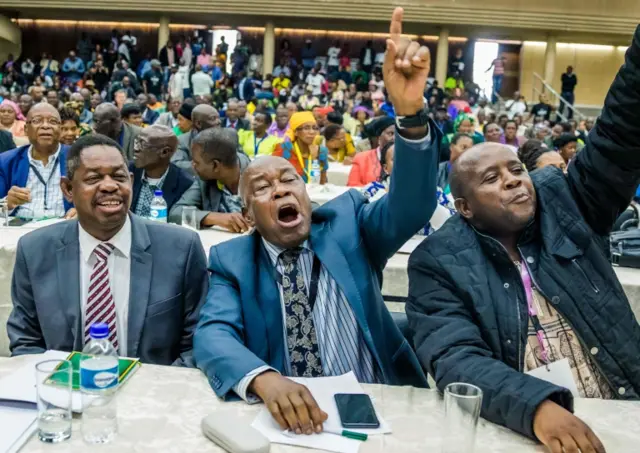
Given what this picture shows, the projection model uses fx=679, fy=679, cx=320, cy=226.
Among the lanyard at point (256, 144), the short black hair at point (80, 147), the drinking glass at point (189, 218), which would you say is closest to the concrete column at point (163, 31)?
the lanyard at point (256, 144)

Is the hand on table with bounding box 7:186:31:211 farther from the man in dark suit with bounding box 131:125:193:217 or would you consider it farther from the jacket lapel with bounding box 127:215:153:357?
the jacket lapel with bounding box 127:215:153:357

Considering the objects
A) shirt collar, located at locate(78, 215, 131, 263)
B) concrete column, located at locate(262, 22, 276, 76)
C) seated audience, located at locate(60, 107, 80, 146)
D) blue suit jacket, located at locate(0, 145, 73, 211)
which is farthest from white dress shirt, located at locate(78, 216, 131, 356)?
concrete column, located at locate(262, 22, 276, 76)

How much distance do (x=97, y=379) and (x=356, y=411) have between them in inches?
22.6

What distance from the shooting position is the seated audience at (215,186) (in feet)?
11.8

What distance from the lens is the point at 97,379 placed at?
1459mm

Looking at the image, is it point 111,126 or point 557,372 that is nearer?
point 557,372

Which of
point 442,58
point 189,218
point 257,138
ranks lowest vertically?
point 189,218

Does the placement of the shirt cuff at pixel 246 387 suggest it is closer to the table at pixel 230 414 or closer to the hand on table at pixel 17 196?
the table at pixel 230 414

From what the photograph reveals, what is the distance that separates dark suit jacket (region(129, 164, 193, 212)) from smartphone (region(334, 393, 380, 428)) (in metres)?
2.56

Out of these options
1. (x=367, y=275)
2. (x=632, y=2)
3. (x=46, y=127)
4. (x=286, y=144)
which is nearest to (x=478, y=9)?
(x=632, y=2)

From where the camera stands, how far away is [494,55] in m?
21.6

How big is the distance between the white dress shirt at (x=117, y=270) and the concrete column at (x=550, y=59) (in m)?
19.7

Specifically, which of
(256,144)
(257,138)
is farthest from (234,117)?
(256,144)

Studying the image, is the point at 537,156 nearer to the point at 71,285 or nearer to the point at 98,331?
the point at 71,285
